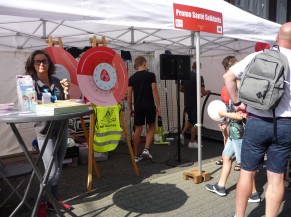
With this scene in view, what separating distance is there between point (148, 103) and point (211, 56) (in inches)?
125

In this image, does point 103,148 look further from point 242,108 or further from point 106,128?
point 242,108

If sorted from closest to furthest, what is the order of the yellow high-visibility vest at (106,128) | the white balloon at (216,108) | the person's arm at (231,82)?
the person's arm at (231,82), the white balloon at (216,108), the yellow high-visibility vest at (106,128)

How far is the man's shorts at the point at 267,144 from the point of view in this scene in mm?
2201

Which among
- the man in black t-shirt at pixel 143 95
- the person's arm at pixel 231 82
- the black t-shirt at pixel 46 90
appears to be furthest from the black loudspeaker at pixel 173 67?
the person's arm at pixel 231 82

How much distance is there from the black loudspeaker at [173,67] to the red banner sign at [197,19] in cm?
124

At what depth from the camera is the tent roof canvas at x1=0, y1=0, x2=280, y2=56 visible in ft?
8.22

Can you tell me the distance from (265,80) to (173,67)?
2691 millimetres

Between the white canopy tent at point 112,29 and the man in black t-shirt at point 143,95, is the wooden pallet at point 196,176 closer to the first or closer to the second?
the man in black t-shirt at point 143,95

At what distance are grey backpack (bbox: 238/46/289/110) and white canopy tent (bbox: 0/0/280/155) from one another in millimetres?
1228

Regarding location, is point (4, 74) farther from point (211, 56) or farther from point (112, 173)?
point (211, 56)

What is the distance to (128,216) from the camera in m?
2.86

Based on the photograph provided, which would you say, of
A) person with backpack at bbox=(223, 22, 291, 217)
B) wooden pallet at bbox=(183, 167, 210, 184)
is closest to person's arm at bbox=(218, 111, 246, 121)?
person with backpack at bbox=(223, 22, 291, 217)

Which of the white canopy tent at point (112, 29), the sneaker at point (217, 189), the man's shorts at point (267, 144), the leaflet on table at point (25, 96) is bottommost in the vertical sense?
the sneaker at point (217, 189)

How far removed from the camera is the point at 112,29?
200 inches
